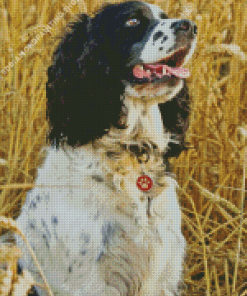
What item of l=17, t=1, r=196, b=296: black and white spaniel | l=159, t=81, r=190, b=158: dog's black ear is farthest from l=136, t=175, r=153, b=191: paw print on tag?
l=159, t=81, r=190, b=158: dog's black ear

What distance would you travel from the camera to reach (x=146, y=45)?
1797mm

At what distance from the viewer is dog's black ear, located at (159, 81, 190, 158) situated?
2.06 m

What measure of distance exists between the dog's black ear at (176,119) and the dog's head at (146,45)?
282 millimetres

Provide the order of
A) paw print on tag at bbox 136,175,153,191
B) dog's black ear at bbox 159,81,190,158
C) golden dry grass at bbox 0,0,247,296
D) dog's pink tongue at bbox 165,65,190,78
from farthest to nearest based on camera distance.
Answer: golden dry grass at bbox 0,0,247,296, dog's black ear at bbox 159,81,190,158, paw print on tag at bbox 136,175,153,191, dog's pink tongue at bbox 165,65,190,78

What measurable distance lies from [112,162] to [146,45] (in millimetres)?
509

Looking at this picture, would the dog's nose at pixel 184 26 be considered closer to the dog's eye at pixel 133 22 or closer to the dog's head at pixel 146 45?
the dog's head at pixel 146 45

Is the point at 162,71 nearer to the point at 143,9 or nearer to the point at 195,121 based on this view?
the point at 143,9

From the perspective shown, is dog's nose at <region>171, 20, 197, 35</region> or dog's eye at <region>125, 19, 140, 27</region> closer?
dog's nose at <region>171, 20, 197, 35</region>

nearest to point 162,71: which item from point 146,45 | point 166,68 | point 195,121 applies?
point 166,68

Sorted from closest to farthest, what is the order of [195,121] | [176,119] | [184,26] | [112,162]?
1. [184,26]
2. [112,162]
3. [176,119]
4. [195,121]

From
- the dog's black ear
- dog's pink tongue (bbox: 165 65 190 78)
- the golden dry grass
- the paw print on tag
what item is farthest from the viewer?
the golden dry grass

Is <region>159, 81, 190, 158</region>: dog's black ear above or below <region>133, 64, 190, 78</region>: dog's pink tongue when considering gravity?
below

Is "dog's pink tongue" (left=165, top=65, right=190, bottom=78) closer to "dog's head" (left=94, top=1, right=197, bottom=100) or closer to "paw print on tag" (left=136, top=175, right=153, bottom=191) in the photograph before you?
"dog's head" (left=94, top=1, right=197, bottom=100)

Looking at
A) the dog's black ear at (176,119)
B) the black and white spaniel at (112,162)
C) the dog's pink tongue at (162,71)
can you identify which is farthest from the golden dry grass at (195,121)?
the dog's pink tongue at (162,71)
